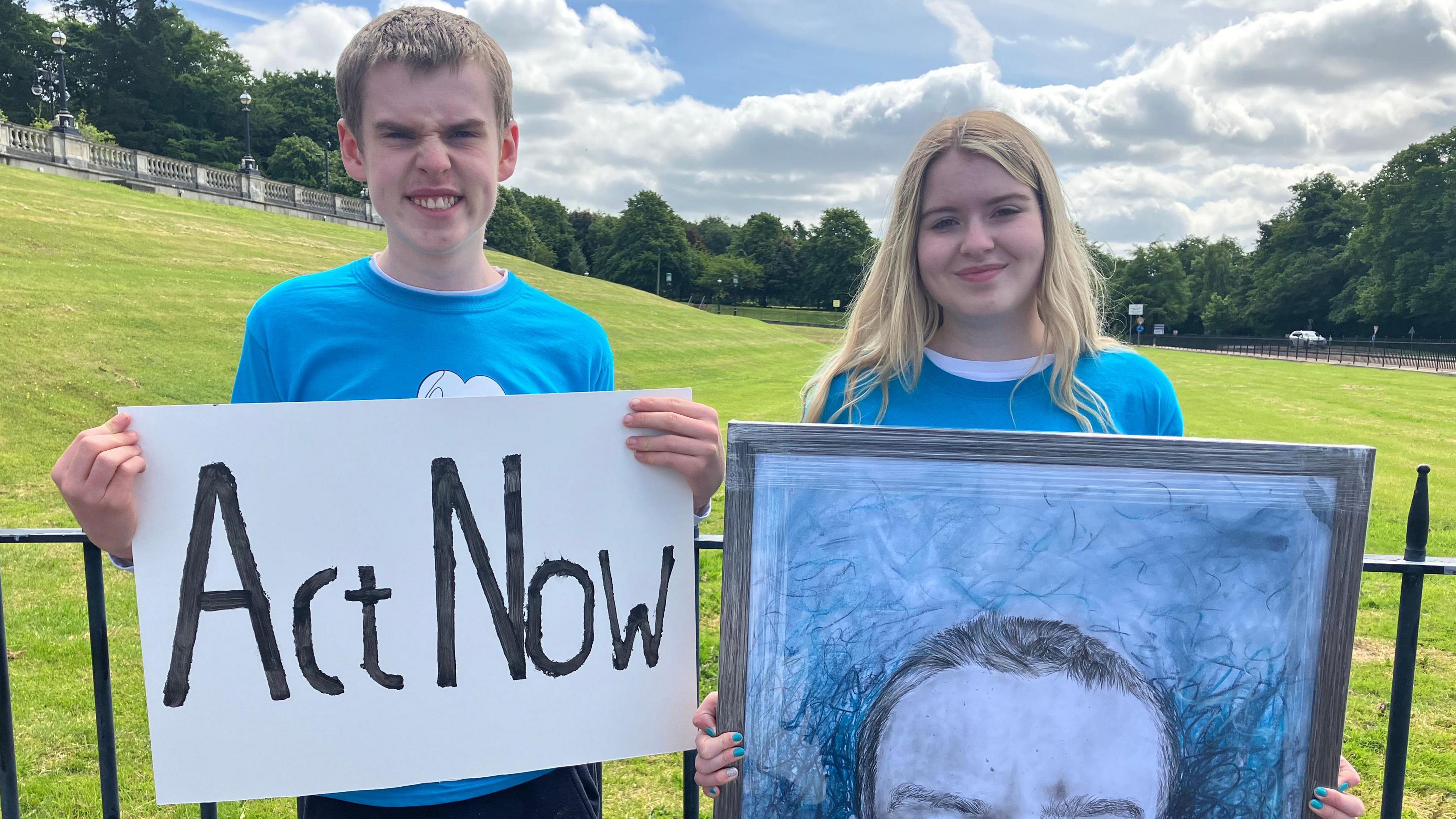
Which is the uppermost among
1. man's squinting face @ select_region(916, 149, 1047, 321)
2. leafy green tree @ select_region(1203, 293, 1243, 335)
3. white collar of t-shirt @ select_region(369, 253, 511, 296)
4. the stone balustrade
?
the stone balustrade

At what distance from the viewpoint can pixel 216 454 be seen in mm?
1738

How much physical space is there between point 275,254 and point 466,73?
29856 millimetres

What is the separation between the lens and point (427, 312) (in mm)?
1982

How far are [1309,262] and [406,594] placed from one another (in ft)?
298

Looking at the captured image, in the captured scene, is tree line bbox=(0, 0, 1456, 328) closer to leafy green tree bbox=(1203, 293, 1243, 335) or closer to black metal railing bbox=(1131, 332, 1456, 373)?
leafy green tree bbox=(1203, 293, 1243, 335)

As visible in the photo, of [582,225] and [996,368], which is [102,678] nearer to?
[996,368]

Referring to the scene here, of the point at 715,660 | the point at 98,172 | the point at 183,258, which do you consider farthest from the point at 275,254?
the point at 715,660

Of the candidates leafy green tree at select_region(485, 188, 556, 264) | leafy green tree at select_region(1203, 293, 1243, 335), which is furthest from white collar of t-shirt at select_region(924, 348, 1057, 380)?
leafy green tree at select_region(1203, 293, 1243, 335)

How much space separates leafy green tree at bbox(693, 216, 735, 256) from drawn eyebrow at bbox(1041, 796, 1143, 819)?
125 metres

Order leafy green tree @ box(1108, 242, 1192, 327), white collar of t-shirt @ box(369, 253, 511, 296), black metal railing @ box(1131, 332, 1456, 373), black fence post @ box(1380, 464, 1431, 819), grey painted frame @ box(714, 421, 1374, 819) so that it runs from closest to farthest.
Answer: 1. grey painted frame @ box(714, 421, 1374, 819)
2. white collar of t-shirt @ box(369, 253, 511, 296)
3. black fence post @ box(1380, 464, 1431, 819)
4. black metal railing @ box(1131, 332, 1456, 373)
5. leafy green tree @ box(1108, 242, 1192, 327)

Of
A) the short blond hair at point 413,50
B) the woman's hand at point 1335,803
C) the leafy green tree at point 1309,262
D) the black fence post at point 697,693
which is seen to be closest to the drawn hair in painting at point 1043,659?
the woman's hand at point 1335,803

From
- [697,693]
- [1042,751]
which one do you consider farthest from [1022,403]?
[697,693]

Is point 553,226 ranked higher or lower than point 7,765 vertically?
higher

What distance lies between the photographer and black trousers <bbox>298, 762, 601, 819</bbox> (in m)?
1.88
